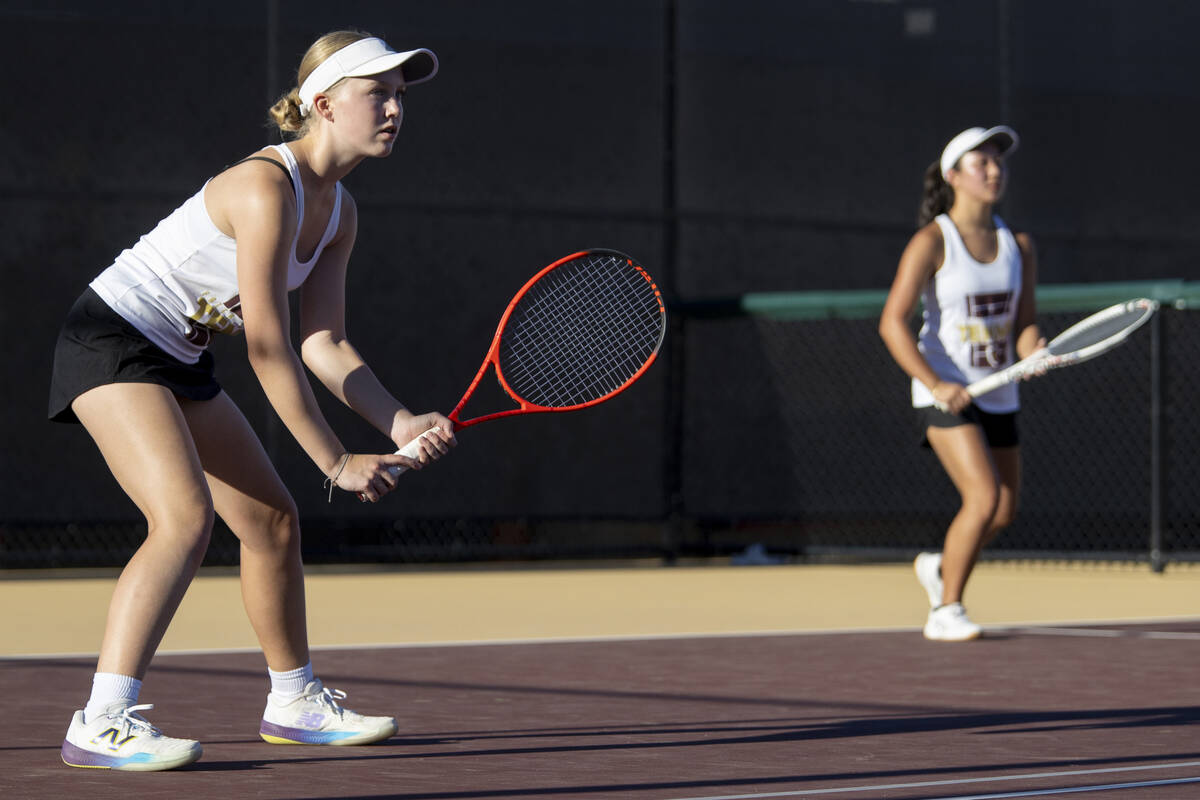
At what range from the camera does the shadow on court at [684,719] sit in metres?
4.32

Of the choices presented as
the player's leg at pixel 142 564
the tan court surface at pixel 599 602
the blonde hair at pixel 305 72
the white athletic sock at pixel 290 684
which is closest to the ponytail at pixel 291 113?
the blonde hair at pixel 305 72

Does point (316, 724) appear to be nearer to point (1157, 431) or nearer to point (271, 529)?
point (271, 529)

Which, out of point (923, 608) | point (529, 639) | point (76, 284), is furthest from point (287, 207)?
point (76, 284)

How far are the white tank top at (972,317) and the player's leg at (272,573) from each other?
3251 mm

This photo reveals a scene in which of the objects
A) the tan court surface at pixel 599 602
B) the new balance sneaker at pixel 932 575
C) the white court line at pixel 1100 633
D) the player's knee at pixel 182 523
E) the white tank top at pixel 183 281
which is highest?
the white tank top at pixel 183 281

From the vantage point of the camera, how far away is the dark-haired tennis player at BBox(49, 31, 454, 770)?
14.4ft

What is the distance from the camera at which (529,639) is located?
760 cm

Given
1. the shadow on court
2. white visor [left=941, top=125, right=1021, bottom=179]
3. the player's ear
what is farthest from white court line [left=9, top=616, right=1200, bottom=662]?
the player's ear

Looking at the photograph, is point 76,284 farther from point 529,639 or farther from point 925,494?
point 925,494

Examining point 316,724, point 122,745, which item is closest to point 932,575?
point 316,724

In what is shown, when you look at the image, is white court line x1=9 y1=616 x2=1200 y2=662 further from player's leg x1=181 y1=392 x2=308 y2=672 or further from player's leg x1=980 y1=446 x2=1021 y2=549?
player's leg x1=181 y1=392 x2=308 y2=672

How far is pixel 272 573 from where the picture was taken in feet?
15.7

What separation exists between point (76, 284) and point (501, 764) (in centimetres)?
683

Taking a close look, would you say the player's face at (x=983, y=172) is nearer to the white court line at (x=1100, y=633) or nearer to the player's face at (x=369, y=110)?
the white court line at (x=1100, y=633)
